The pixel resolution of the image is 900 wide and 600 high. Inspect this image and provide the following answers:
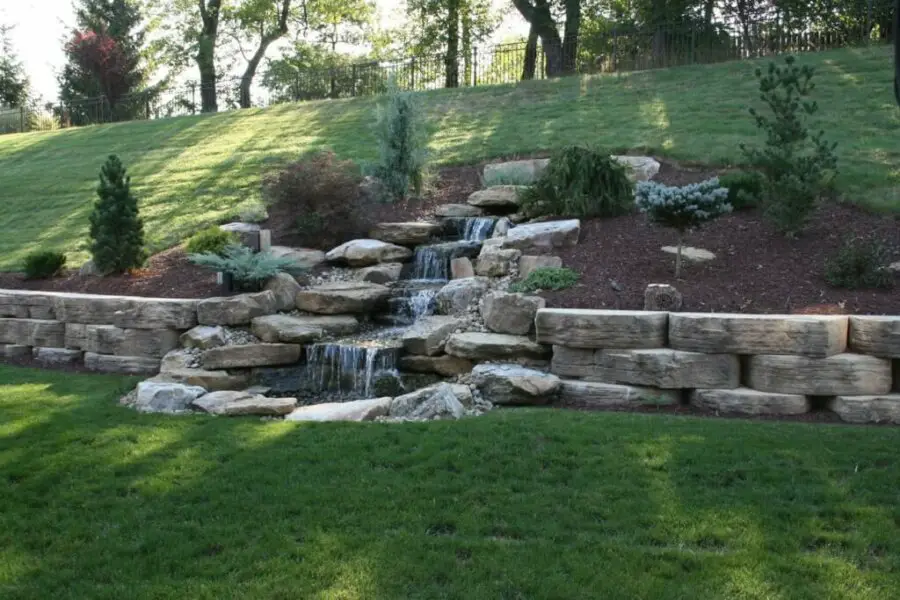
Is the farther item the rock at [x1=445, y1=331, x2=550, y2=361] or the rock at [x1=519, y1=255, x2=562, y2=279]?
the rock at [x1=519, y1=255, x2=562, y2=279]

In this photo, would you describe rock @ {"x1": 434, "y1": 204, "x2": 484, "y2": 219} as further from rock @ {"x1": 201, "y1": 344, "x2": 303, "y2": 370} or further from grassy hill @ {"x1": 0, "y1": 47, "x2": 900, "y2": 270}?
rock @ {"x1": 201, "y1": 344, "x2": 303, "y2": 370}

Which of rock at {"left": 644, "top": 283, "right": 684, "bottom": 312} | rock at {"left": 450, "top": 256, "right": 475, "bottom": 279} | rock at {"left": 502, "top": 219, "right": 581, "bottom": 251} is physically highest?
rock at {"left": 502, "top": 219, "right": 581, "bottom": 251}

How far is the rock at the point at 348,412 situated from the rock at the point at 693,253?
12.7 feet

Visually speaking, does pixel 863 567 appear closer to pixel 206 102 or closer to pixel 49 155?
pixel 49 155

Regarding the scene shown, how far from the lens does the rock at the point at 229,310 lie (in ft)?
28.4

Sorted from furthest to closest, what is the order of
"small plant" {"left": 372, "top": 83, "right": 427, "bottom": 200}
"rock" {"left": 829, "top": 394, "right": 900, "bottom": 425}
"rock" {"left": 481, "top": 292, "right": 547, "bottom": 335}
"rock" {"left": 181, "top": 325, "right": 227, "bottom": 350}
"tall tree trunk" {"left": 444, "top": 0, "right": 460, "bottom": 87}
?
"tall tree trunk" {"left": 444, "top": 0, "right": 460, "bottom": 87}, "small plant" {"left": 372, "top": 83, "right": 427, "bottom": 200}, "rock" {"left": 181, "top": 325, "right": 227, "bottom": 350}, "rock" {"left": 481, "top": 292, "right": 547, "bottom": 335}, "rock" {"left": 829, "top": 394, "right": 900, "bottom": 425}

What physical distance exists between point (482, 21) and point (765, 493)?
27758 millimetres

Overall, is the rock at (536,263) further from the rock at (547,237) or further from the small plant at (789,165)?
the small plant at (789,165)

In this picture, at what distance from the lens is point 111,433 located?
5.86m

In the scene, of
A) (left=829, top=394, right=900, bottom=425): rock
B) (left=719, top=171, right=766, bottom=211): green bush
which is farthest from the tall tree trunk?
(left=829, top=394, right=900, bottom=425): rock

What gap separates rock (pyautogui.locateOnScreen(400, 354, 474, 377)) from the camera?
7.61 metres

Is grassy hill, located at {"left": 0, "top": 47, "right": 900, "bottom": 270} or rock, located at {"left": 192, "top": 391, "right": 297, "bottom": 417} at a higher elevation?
grassy hill, located at {"left": 0, "top": 47, "right": 900, "bottom": 270}

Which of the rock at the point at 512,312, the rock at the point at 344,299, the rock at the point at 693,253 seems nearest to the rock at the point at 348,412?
the rock at the point at 512,312

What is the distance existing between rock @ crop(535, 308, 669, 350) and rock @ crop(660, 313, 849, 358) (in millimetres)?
151
